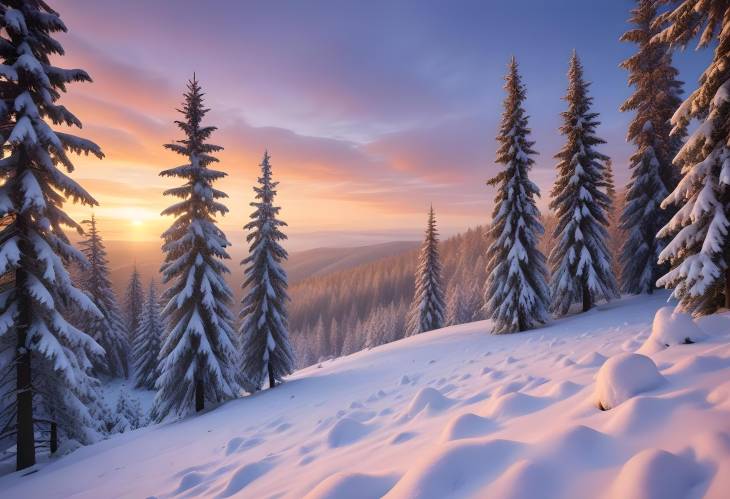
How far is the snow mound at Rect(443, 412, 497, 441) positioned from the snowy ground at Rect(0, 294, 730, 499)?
14 mm

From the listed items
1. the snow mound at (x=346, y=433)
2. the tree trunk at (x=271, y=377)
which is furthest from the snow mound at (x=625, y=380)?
the tree trunk at (x=271, y=377)

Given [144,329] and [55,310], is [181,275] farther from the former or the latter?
[144,329]

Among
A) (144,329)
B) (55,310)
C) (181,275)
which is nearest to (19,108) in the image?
(55,310)

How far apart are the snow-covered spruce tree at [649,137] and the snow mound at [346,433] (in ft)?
72.5

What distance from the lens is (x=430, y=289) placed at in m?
34.6

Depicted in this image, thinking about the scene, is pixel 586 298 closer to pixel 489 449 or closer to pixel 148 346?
pixel 489 449

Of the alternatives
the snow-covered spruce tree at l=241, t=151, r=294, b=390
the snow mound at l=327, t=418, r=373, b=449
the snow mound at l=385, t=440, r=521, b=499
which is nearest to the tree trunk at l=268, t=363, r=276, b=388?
the snow-covered spruce tree at l=241, t=151, r=294, b=390

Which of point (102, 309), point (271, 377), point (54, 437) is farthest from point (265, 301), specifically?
point (102, 309)

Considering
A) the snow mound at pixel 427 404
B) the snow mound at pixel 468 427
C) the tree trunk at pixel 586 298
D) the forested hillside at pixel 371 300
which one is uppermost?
the snow mound at pixel 468 427

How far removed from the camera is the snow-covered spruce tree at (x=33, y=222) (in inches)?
383

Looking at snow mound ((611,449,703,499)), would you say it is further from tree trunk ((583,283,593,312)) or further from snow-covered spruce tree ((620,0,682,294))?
snow-covered spruce tree ((620,0,682,294))

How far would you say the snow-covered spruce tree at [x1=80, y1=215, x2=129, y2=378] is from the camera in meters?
36.1

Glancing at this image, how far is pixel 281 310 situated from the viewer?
20781 millimetres

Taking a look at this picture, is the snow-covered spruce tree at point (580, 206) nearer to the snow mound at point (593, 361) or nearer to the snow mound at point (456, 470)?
the snow mound at point (593, 361)
